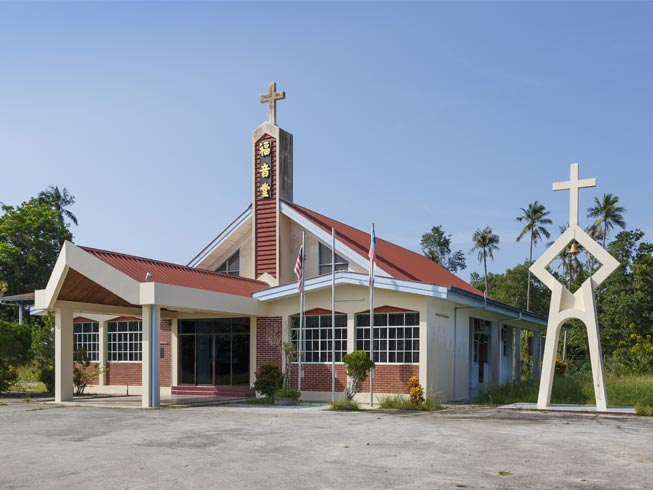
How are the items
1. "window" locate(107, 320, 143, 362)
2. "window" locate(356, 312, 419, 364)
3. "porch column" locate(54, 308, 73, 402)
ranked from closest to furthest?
1. "window" locate(356, 312, 419, 364)
2. "porch column" locate(54, 308, 73, 402)
3. "window" locate(107, 320, 143, 362)

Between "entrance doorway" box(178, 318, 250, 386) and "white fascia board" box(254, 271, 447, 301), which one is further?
"entrance doorway" box(178, 318, 250, 386)

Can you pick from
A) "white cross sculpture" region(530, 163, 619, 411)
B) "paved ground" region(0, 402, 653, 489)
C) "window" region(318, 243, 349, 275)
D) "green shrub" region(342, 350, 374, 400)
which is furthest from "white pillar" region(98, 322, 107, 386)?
"white cross sculpture" region(530, 163, 619, 411)

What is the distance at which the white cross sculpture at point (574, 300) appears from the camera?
18.6 metres

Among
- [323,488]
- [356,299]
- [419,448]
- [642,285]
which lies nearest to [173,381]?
[356,299]

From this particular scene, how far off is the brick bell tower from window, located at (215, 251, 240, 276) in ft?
5.06

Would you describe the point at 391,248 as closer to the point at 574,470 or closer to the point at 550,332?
the point at 550,332

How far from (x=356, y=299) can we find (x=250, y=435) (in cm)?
938

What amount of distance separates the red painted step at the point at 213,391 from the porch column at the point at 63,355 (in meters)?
4.22

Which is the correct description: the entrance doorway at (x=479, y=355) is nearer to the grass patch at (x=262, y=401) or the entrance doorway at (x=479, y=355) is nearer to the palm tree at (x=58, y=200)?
the grass patch at (x=262, y=401)

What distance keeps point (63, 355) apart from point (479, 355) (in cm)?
1439

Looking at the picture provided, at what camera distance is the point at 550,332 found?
19.2 metres

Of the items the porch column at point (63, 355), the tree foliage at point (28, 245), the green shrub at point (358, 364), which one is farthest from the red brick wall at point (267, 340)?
the tree foliage at point (28, 245)

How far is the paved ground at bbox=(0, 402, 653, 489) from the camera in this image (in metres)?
9.21

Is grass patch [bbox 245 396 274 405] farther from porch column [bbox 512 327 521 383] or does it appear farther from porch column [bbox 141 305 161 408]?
porch column [bbox 512 327 521 383]
